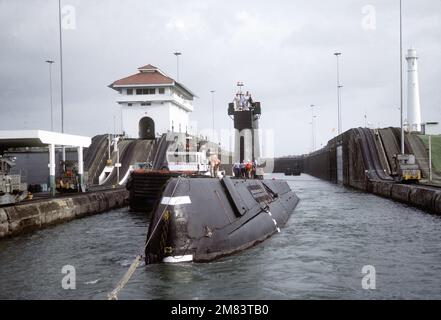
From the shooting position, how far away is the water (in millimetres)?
12703

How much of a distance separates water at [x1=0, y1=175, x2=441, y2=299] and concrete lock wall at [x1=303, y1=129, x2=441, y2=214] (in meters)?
8.08

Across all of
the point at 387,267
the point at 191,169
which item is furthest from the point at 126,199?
the point at 387,267

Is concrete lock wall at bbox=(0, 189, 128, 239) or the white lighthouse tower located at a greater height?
the white lighthouse tower

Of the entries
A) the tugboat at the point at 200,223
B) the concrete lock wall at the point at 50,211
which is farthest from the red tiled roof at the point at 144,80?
the tugboat at the point at 200,223

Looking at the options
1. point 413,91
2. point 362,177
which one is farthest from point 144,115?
point 413,91

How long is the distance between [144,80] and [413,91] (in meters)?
49.3

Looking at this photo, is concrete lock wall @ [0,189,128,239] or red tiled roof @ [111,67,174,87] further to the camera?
red tiled roof @ [111,67,174,87]

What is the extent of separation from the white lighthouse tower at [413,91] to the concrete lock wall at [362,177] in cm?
1535

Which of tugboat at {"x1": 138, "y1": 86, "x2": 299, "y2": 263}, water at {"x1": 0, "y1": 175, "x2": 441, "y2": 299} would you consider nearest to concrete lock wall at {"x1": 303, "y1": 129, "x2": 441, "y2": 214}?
water at {"x1": 0, "y1": 175, "x2": 441, "y2": 299}

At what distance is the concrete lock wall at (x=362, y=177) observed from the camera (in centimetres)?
3373

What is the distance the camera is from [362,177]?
5784 cm

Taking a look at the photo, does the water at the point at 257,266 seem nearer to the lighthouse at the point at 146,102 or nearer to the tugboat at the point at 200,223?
the tugboat at the point at 200,223

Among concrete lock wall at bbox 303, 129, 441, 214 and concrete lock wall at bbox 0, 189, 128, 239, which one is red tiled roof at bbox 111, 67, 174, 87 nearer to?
concrete lock wall at bbox 303, 129, 441, 214
